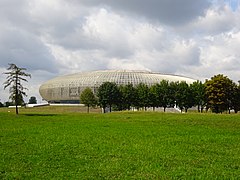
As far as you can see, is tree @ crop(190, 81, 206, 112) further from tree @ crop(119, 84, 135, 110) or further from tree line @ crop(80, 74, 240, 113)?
tree @ crop(119, 84, 135, 110)

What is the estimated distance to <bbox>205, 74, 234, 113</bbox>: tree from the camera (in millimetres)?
64625

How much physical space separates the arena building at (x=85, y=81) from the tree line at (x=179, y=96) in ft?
107

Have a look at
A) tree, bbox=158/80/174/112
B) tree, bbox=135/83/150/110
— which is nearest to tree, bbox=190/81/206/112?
tree, bbox=158/80/174/112

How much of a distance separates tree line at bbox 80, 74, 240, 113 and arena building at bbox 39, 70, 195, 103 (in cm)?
3269

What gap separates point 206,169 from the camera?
11.4 meters

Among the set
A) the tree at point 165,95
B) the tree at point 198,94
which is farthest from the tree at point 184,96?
the tree at point 165,95

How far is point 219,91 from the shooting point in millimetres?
65000

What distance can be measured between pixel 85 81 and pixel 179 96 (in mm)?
49901

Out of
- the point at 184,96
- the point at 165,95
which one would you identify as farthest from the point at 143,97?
the point at 184,96

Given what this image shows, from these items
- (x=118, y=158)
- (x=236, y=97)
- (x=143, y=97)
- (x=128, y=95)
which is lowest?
(x=118, y=158)

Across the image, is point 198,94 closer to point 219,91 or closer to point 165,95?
point 219,91

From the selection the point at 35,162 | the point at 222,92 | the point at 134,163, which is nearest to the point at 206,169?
the point at 134,163

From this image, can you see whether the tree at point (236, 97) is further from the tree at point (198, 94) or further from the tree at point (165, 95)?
the tree at point (165, 95)

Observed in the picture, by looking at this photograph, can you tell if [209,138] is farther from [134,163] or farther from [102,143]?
[134,163]
